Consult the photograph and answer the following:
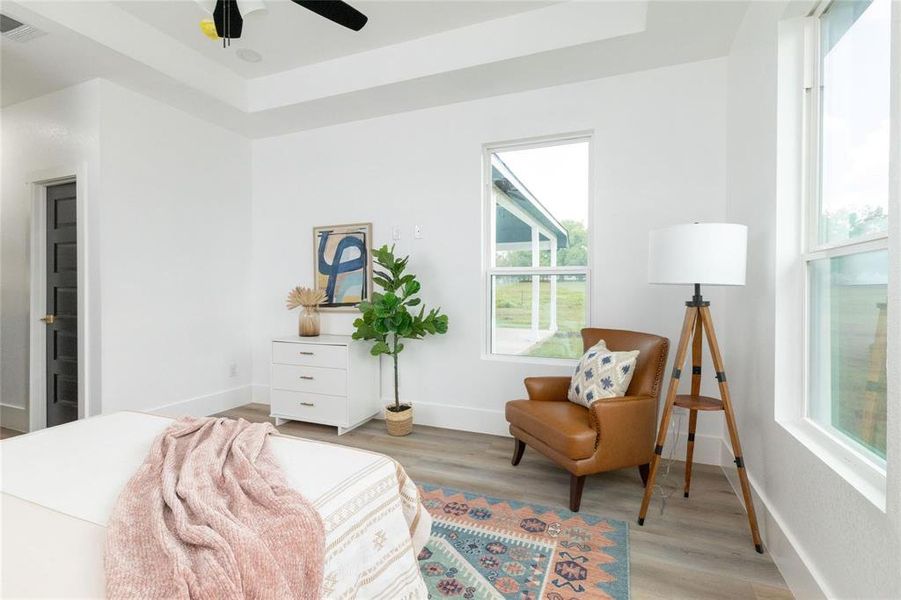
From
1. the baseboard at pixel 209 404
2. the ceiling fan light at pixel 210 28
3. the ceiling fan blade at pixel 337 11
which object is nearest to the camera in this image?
the ceiling fan blade at pixel 337 11

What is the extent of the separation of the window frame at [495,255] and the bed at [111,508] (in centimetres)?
205

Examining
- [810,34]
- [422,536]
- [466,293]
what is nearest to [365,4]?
A: [466,293]

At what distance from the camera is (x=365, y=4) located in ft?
8.98

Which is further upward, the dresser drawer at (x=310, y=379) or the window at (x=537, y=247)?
the window at (x=537, y=247)

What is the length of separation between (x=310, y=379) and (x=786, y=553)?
313cm

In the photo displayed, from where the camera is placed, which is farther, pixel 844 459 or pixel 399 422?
pixel 399 422

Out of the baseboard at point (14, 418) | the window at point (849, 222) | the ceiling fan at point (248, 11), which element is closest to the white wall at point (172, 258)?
the baseboard at point (14, 418)

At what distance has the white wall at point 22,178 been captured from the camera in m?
3.22

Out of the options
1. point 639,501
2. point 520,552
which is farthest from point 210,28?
point 639,501

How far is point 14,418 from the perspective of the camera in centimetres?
357

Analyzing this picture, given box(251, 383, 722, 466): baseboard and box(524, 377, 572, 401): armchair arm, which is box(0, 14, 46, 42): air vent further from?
box(524, 377, 572, 401): armchair arm

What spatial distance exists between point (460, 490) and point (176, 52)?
3.72 m

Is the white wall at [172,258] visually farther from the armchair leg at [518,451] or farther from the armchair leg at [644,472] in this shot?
the armchair leg at [644,472]

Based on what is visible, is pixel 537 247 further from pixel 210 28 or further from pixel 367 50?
pixel 210 28
